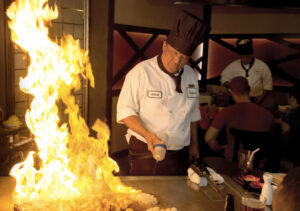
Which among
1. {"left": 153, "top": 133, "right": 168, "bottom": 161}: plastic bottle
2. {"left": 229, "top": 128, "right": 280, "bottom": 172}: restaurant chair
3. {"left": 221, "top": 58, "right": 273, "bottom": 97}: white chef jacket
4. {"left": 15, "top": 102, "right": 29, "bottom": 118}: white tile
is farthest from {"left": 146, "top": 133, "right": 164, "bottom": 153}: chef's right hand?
{"left": 221, "top": 58, "right": 273, "bottom": 97}: white chef jacket

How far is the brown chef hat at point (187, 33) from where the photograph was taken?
304 cm

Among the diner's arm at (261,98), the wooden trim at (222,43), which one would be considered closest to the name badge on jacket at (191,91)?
the diner's arm at (261,98)

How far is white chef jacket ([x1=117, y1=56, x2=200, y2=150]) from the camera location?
3.17m

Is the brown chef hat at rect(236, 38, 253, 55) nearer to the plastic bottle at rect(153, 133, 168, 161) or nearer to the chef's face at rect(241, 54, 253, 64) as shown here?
the chef's face at rect(241, 54, 253, 64)

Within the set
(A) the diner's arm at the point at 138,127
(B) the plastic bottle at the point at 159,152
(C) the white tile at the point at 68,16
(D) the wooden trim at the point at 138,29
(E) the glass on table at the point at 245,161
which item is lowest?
(E) the glass on table at the point at 245,161

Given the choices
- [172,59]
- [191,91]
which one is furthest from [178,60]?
[191,91]

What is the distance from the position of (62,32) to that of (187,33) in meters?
3.22

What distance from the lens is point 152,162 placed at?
3096mm

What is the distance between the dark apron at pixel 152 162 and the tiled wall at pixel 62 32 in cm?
263

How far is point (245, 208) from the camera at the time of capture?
2068 mm

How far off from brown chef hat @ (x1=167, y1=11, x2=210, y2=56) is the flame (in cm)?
95

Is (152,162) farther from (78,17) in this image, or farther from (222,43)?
(222,43)

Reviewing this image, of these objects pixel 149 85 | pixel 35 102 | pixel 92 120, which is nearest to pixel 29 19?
pixel 35 102

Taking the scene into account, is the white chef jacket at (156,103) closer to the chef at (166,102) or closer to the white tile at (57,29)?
the chef at (166,102)
